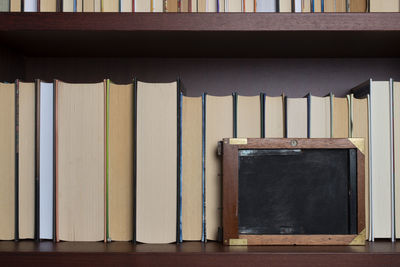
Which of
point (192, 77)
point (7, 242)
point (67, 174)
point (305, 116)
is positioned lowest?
point (7, 242)

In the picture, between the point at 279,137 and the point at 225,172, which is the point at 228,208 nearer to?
the point at 225,172

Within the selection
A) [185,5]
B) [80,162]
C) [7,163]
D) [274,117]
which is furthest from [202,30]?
[7,163]

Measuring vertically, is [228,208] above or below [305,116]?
below

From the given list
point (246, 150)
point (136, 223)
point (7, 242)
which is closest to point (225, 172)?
point (246, 150)

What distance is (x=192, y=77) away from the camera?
41.7 inches

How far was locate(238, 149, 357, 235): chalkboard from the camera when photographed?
0.78m

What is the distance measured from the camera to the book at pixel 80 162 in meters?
0.79

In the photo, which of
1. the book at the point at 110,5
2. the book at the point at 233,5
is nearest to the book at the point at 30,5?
the book at the point at 110,5

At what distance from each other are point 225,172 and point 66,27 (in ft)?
1.28

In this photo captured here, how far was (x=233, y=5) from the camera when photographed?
84 cm

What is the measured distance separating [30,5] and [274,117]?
1.68ft

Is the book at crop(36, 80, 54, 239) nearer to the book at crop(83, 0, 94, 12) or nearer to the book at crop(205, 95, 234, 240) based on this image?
the book at crop(83, 0, 94, 12)

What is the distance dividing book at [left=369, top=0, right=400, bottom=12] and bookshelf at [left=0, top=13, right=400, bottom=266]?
5 cm

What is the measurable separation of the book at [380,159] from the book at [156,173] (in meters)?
0.35
